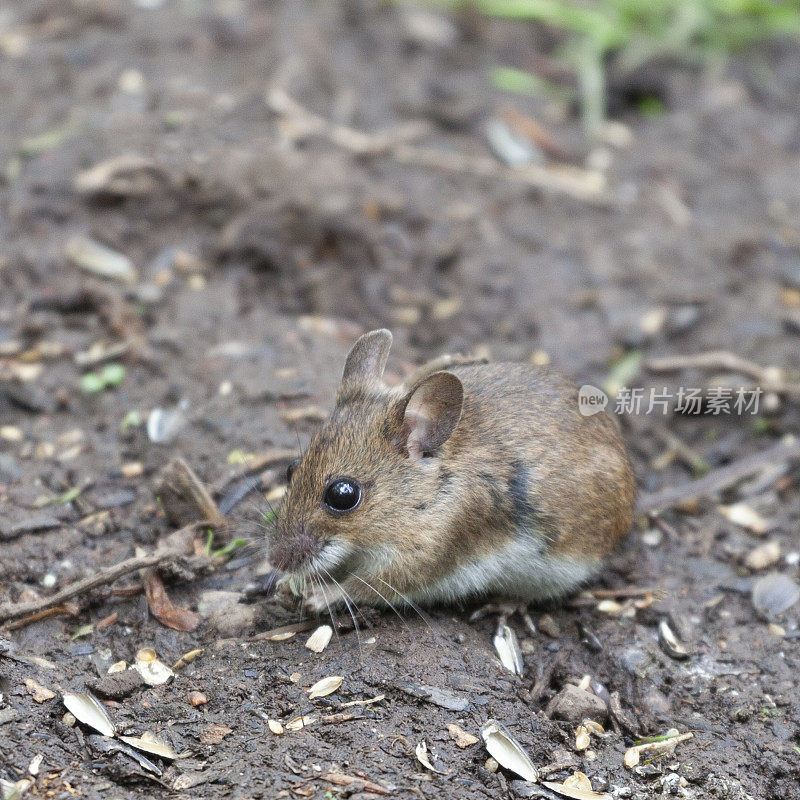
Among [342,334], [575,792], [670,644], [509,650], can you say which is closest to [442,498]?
[509,650]

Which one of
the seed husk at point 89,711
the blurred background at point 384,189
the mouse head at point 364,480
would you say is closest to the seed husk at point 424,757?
the mouse head at point 364,480

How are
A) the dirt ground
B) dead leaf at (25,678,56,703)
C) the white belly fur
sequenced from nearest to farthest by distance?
dead leaf at (25,678,56,703)
the dirt ground
the white belly fur

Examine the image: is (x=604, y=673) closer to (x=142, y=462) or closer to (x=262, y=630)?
(x=262, y=630)

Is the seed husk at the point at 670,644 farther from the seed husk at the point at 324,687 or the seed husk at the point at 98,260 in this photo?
the seed husk at the point at 98,260

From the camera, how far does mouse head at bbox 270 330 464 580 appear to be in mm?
4469

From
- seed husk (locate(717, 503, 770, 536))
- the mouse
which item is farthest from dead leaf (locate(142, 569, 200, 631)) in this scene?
seed husk (locate(717, 503, 770, 536))

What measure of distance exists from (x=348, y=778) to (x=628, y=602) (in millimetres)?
1928

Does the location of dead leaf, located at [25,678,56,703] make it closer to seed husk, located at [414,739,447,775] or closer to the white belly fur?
seed husk, located at [414,739,447,775]

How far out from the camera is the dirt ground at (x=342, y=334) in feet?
13.3

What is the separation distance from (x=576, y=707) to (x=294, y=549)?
1.44 meters

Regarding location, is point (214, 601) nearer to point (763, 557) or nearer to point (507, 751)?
point (507, 751)

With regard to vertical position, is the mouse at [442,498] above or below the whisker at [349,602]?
above

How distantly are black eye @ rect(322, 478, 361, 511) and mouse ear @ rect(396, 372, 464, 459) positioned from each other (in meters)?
0.33

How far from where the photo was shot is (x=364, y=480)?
4.55 m
